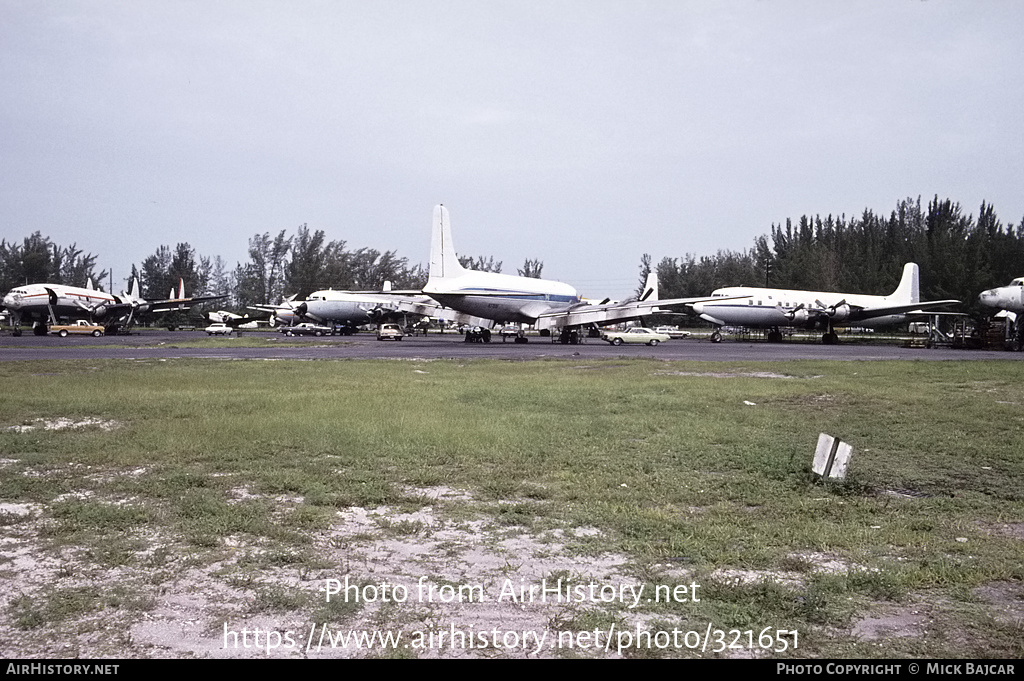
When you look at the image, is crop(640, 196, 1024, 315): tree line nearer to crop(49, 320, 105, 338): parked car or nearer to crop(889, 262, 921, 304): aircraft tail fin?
crop(889, 262, 921, 304): aircraft tail fin

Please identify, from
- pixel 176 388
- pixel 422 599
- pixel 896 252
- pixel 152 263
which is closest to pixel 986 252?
pixel 896 252

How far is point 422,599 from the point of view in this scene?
161 inches

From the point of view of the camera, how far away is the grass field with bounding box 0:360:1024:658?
12.1ft

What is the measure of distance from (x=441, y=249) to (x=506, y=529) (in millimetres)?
39727

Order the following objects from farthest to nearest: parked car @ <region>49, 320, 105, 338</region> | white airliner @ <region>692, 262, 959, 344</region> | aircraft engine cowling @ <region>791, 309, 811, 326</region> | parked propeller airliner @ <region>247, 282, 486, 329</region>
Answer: parked propeller airliner @ <region>247, 282, 486, 329</region>, parked car @ <region>49, 320, 105, 338</region>, aircraft engine cowling @ <region>791, 309, 811, 326</region>, white airliner @ <region>692, 262, 959, 344</region>

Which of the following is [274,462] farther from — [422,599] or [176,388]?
[176,388]

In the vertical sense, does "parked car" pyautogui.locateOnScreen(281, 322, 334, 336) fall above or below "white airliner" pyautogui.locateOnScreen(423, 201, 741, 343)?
below

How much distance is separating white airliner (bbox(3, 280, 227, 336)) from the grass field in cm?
4617

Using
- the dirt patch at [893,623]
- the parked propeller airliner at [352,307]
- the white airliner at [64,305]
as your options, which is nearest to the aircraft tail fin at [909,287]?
the parked propeller airliner at [352,307]

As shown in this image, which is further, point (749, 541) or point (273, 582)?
point (749, 541)

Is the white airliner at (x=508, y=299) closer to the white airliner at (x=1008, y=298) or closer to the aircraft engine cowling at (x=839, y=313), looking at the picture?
the aircraft engine cowling at (x=839, y=313)

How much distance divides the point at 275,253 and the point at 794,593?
128 metres

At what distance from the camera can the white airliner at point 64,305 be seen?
50.6 metres

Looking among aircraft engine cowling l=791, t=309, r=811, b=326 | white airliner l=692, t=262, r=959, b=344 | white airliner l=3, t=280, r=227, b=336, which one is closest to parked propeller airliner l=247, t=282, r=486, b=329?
white airliner l=3, t=280, r=227, b=336
